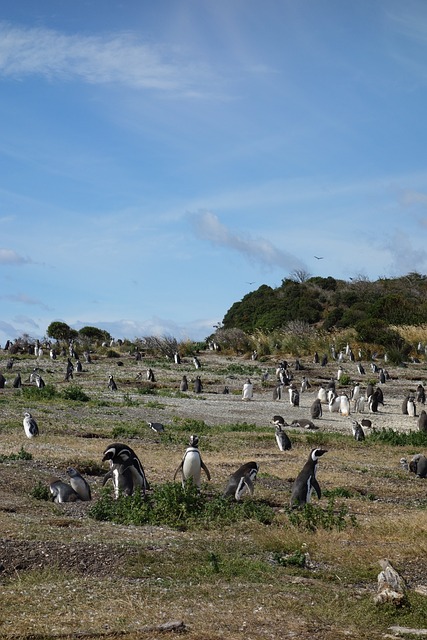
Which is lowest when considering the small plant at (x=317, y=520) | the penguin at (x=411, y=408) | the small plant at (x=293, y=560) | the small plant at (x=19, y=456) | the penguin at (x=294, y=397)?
the small plant at (x=293, y=560)

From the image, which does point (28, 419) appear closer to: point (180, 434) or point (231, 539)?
point (180, 434)

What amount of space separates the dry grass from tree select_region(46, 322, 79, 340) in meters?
42.0

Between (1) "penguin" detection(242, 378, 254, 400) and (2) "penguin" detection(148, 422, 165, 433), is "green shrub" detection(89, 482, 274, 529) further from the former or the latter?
(1) "penguin" detection(242, 378, 254, 400)

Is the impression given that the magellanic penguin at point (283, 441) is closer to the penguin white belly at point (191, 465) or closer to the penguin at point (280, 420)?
the penguin at point (280, 420)

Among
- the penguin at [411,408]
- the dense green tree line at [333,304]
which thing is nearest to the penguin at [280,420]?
the penguin at [411,408]

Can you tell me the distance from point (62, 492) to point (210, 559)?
3515 millimetres

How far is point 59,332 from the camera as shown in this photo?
196ft

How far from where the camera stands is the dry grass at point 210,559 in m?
6.89

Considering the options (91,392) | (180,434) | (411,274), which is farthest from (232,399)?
(411,274)

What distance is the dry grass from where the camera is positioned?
6891mm

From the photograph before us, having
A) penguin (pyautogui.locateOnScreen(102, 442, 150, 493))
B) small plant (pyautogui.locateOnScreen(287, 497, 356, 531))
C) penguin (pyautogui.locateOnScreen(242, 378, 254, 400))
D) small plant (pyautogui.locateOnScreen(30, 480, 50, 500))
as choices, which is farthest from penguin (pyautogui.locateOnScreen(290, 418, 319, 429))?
small plant (pyautogui.locateOnScreen(287, 497, 356, 531))

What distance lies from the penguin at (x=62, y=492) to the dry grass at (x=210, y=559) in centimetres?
24

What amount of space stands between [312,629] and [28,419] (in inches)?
466

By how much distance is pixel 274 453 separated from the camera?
17969 mm
